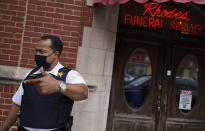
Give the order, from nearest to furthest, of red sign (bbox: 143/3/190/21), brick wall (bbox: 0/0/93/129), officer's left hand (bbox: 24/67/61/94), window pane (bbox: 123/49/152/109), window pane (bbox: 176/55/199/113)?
1. officer's left hand (bbox: 24/67/61/94)
2. brick wall (bbox: 0/0/93/129)
3. red sign (bbox: 143/3/190/21)
4. window pane (bbox: 123/49/152/109)
5. window pane (bbox: 176/55/199/113)

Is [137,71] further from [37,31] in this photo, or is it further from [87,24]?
[37,31]

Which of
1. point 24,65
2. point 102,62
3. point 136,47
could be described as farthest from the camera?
point 136,47

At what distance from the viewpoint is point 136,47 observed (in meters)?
5.53

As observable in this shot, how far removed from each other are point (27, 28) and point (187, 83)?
3.61 meters

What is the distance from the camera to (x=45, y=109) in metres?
2.46

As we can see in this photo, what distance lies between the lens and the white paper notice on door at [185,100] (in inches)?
225

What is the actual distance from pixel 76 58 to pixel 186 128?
118 inches

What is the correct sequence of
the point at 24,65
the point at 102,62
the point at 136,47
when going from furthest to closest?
the point at 136,47 < the point at 102,62 < the point at 24,65

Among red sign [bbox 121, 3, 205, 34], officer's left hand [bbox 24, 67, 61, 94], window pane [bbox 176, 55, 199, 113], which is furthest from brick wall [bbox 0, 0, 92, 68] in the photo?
window pane [bbox 176, 55, 199, 113]

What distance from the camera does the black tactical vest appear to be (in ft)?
8.05

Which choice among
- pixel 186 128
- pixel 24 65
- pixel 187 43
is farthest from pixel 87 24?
pixel 186 128

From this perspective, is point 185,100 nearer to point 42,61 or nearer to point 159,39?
point 159,39

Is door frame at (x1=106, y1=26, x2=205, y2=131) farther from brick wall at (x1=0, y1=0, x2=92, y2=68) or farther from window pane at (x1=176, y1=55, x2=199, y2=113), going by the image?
brick wall at (x1=0, y1=0, x2=92, y2=68)

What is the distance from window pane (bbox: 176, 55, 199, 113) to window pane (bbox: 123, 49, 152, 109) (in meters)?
0.70
